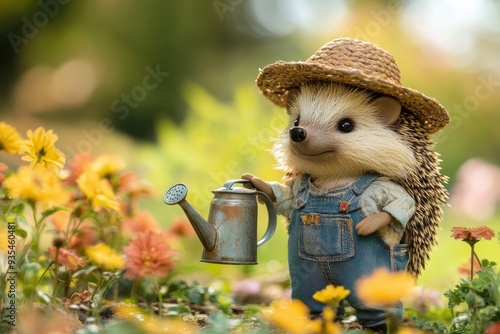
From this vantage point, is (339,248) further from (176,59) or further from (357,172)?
(176,59)

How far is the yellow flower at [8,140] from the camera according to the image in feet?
7.36

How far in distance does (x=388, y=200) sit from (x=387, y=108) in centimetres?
33

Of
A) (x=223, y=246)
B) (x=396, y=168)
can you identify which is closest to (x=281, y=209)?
(x=223, y=246)

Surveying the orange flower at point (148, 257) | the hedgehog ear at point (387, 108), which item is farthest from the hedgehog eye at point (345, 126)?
the orange flower at point (148, 257)

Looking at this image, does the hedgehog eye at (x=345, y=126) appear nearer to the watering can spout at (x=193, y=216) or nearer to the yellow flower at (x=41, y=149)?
the watering can spout at (x=193, y=216)

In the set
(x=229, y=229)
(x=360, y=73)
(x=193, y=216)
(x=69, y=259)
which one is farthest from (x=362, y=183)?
(x=69, y=259)

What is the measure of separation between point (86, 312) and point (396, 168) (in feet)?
3.84

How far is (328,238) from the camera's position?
96.0 inches

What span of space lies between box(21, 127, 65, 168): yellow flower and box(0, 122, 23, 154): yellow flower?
0.14 feet

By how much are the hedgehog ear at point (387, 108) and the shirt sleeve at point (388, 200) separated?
23 cm

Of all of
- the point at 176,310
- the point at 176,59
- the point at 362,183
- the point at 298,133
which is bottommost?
the point at 176,310

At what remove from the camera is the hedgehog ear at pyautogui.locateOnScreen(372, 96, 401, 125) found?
249cm

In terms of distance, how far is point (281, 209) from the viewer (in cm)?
265

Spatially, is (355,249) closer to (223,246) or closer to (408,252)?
(408,252)
